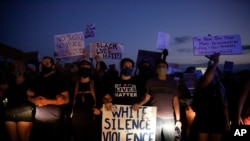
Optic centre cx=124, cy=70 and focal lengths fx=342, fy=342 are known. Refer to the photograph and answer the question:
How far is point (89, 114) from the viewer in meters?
6.71

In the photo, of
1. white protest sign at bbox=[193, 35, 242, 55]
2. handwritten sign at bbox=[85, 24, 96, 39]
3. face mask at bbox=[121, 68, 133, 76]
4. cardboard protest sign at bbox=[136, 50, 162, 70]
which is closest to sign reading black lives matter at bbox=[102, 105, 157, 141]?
face mask at bbox=[121, 68, 133, 76]

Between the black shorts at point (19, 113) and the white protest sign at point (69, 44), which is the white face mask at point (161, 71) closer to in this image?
the black shorts at point (19, 113)

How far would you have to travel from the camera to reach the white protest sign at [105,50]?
9.25m

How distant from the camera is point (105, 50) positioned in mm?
9320

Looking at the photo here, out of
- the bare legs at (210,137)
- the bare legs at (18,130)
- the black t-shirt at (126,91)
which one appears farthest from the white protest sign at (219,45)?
the bare legs at (18,130)

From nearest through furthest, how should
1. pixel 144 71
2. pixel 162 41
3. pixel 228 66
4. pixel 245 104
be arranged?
pixel 245 104 → pixel 144 71 → pixel 162 41 → pixel 228 66

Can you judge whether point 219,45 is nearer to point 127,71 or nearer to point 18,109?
point 127,71

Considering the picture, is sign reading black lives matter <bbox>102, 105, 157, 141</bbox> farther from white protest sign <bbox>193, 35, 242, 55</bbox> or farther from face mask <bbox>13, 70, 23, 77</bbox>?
white protest sign <bbox>193, 35, 242, 55</bbox>

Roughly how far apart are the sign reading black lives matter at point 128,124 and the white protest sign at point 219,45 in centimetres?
258

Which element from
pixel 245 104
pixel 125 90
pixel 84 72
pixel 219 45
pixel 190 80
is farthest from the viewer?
pixel 190 80

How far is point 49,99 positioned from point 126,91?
59.2 inches

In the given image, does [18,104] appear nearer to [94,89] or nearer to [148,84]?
[94,89]

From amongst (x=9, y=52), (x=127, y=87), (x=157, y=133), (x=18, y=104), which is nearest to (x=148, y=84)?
(x=127, y=87)

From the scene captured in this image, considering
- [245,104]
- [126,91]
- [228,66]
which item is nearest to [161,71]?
[126,91]
